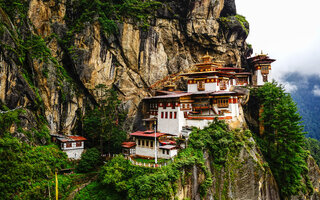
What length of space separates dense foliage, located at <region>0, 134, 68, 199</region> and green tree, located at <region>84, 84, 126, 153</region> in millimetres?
7532

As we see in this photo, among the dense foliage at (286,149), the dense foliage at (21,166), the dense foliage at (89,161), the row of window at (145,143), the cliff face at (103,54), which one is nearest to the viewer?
the dense foliage at (21,166)

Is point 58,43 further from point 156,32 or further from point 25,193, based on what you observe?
point 25,193

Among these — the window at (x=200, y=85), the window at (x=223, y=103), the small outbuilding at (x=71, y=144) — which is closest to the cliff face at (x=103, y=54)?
the small outbuilding at (x=71, y=144)

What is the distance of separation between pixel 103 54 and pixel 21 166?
2051 centimetres

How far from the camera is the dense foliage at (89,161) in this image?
28125 millimetres

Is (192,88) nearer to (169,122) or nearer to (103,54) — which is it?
(169,122)

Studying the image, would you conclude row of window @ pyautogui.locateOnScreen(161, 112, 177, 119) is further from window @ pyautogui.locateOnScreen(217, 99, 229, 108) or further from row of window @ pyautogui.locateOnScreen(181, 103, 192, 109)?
window @ pyautogui.locateOnScreen(217, 99, 229, 108)

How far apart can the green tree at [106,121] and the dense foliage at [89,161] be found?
1699 millimetres

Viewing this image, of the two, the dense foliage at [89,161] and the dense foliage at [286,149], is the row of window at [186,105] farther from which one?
the dense foliage at [89,161]

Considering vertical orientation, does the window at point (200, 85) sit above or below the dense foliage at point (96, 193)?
above

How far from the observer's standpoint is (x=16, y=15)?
2975 centimetres

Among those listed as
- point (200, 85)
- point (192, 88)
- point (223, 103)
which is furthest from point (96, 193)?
point (200, 85)

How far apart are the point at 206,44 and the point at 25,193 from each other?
39320 mm

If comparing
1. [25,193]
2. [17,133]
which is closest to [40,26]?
[17,133]
